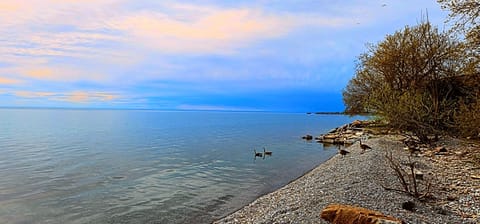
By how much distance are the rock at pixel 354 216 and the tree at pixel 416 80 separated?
16362 millimetres

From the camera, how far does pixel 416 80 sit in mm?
28922

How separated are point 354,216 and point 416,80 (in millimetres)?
25607

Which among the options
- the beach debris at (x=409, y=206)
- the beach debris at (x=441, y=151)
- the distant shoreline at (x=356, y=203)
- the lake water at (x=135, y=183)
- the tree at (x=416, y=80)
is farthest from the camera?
the tree at (x=416, y=80)

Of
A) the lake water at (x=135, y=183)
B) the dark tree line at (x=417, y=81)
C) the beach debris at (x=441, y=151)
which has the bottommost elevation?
the lake water at (x=135, y=183)

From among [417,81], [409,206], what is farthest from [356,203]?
[417,81]

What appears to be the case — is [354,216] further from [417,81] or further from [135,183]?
[417,81]

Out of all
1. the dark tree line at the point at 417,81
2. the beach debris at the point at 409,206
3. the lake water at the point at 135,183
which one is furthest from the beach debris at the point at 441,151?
the beach debris at the point at 409,206

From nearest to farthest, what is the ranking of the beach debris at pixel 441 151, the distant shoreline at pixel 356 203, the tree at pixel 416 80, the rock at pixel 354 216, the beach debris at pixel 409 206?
the rock at pixel 354 216 < the distant shoreline at pixel 356 203 < the beach debris at pixel 409 206 < the beach debris at pixel 441 151 < the tree at pixel 416 80

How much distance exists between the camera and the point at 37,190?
16484 millimetres

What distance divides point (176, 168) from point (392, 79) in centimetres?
2102

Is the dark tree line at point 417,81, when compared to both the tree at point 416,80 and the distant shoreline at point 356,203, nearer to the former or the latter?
the tree at point 416,80

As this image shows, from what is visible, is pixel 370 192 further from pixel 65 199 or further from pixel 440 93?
pixel 440 93

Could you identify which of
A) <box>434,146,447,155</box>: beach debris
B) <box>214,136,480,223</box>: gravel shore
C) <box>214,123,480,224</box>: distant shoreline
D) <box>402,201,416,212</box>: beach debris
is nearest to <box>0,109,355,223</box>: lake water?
<box>214,123,480,224</box>: distant shoreline

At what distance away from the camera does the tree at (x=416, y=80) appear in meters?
22.5
